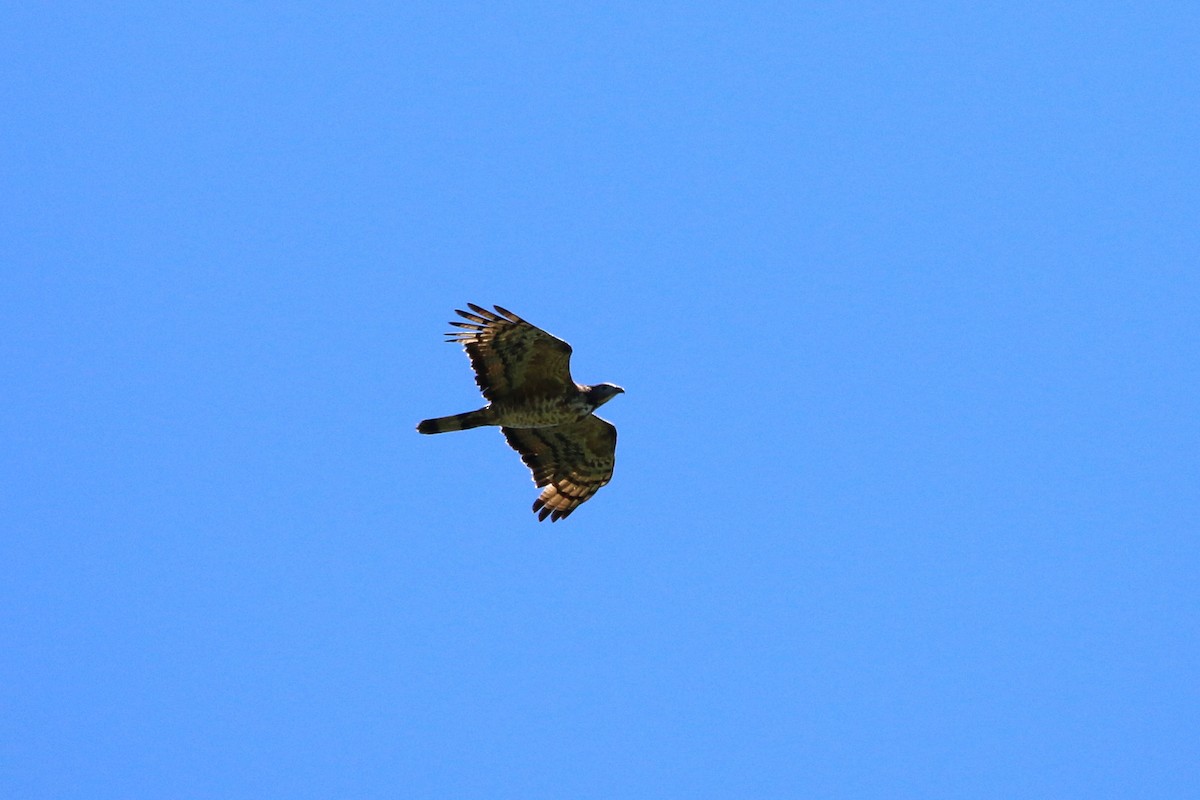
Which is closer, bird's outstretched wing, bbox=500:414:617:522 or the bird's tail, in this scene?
the bird's tail

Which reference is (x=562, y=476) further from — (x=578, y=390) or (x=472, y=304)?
(x=472, y=304)

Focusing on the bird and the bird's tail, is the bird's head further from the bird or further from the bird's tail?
the bird's tail

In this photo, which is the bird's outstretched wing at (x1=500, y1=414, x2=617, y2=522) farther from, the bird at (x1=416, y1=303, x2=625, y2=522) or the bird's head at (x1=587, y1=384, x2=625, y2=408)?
the bird's head at (x1=587, y1=384, x2=625, y2=408)

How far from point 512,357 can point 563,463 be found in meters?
2.24

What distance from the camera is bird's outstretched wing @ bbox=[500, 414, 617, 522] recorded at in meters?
19.3

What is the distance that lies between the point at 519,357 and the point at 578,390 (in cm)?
A: 92

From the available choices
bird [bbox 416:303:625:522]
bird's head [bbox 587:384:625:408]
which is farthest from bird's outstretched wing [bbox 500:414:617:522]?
bird's head [bbox 587:384:625:408]

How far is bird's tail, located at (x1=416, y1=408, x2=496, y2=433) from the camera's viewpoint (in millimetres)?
18031

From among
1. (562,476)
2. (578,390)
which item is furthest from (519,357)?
(562,476)

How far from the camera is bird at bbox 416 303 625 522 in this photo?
17688 millimetres

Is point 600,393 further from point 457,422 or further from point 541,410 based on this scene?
point 457,422

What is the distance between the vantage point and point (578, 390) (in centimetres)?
1817

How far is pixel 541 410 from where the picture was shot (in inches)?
717

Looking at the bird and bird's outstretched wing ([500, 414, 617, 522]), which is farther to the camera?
bird's outstretched wing ([500, 414, 617, 522])
